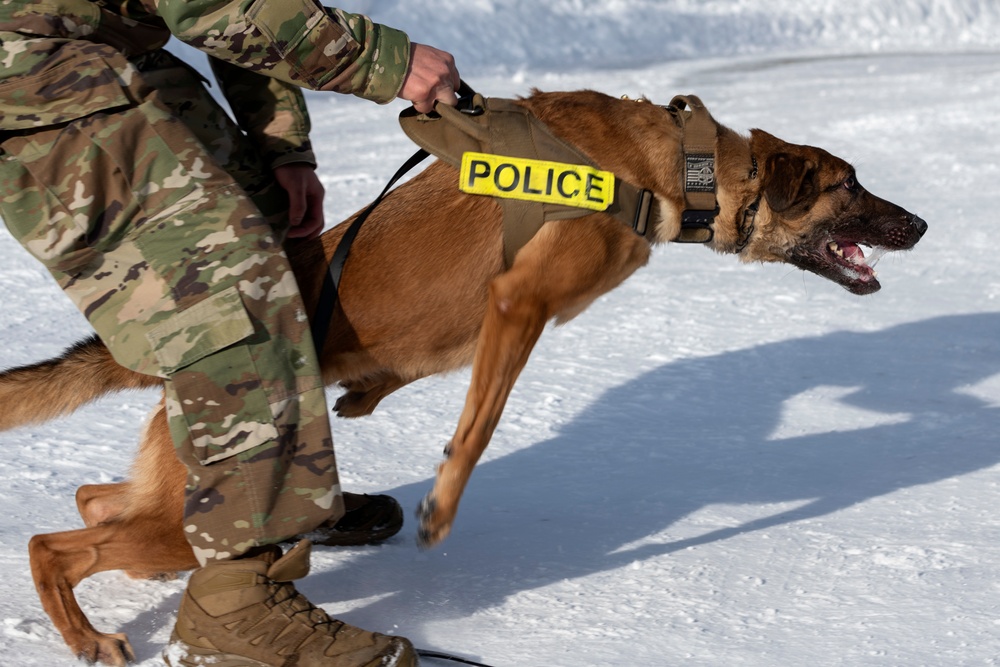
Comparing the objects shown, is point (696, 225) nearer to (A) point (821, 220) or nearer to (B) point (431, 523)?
(A) point (821, 220)

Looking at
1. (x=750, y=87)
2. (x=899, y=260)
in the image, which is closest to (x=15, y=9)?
(x=899, y=260)

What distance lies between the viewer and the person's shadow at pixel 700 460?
3250mm

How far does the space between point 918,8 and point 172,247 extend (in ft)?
52.4

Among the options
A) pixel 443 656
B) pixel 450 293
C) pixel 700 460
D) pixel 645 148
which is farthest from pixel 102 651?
pixel 700 460

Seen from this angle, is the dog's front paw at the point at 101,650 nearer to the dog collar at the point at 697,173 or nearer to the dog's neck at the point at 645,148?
the dog's neck at the point at 645,148

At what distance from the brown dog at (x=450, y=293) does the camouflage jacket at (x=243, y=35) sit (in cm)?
46

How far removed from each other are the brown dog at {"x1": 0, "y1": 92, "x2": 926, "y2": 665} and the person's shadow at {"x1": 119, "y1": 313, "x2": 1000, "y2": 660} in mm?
404

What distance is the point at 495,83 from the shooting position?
12242mm

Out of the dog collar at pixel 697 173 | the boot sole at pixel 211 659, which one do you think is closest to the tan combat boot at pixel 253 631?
the boot sole at pixel 211 659

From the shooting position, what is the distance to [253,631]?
259 centimetres

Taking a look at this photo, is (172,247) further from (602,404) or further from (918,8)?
(918,8)

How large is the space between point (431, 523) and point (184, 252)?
0.91 m

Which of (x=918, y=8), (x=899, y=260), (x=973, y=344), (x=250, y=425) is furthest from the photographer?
(x=918, y=8)

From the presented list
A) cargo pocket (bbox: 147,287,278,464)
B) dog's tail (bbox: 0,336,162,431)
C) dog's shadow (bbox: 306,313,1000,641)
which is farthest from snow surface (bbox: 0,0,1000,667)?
cargo pocket (bbox: 147,287,278,464)
